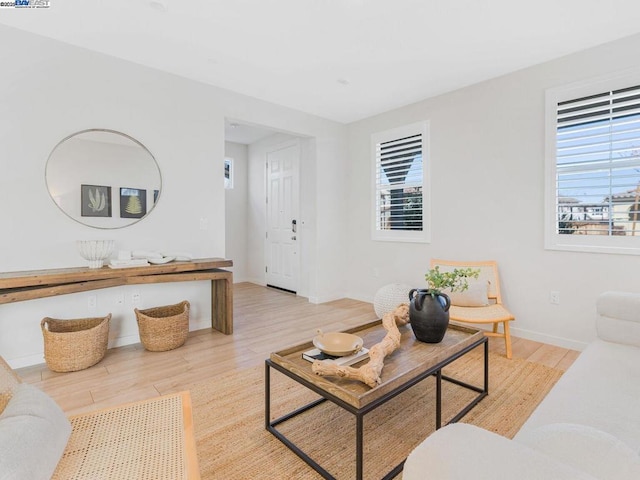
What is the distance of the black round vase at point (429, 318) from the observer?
5.80 ft

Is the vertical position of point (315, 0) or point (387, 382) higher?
point (315, 0)

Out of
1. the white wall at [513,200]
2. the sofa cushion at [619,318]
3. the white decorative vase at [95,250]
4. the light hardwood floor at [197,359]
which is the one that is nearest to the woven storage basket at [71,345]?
the light hardwood floor at [197,359]

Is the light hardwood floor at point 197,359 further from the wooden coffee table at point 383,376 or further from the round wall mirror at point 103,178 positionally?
the round wall mirror at point 103,178

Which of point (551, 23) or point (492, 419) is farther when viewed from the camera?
point (551, 23)

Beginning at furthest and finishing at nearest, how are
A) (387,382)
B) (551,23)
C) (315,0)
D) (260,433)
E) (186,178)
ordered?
(186,178)
(551,23)
(315,0)
(260,433)
(387,382)

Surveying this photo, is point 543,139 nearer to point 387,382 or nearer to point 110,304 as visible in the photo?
point 387,382

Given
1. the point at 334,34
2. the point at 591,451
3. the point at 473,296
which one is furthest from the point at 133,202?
the point at 591,451

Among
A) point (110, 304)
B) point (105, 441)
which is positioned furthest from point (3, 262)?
point (105, 441)

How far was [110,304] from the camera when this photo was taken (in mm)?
2900

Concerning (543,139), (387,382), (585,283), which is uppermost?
(543,139)

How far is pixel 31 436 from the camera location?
847mm

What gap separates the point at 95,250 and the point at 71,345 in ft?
2.43

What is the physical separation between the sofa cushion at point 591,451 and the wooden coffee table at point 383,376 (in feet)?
1.98

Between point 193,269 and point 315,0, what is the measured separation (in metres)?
2.35
